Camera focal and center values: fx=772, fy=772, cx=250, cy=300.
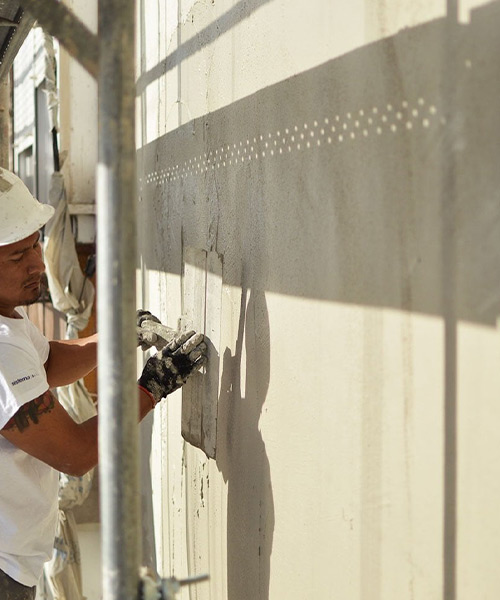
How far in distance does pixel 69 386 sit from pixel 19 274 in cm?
202

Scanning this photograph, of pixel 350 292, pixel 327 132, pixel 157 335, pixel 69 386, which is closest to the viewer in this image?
pixel 350 292

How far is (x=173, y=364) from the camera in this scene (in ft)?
8.70

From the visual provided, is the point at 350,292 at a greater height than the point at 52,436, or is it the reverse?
the point at 350,292

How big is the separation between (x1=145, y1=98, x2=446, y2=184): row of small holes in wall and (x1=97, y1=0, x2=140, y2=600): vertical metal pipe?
0.53 metres

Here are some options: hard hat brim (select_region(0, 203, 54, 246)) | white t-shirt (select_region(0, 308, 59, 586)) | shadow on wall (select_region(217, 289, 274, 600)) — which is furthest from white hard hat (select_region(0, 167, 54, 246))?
shadow on wall (select_region(217, 289, 274, 600))

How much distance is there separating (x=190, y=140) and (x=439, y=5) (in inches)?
69.3

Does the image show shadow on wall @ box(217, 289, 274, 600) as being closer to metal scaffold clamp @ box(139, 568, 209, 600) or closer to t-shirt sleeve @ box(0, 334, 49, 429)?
t-shirt sleeve @ box(0, 334, 49, 429)

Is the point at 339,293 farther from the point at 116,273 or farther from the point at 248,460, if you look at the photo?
the point at 248,460

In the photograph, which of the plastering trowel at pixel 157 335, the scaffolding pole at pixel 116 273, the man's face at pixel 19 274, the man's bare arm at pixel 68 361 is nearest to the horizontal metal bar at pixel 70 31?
the scaffolding pole at pixel 116 273

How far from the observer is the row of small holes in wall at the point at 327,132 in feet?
4.92

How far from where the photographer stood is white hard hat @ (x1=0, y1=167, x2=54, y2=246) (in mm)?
2689

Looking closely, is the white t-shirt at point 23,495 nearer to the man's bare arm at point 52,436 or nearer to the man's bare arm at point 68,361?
the man's bare arm at point 52,436

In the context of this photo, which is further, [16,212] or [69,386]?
[69,386]

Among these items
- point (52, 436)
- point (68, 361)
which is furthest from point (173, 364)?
point (68, 361)
